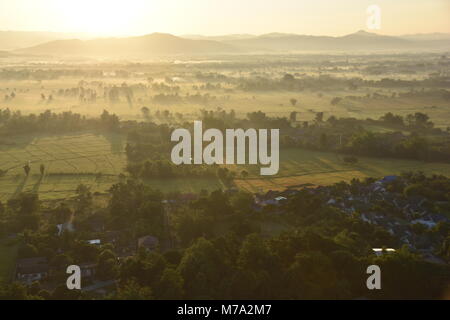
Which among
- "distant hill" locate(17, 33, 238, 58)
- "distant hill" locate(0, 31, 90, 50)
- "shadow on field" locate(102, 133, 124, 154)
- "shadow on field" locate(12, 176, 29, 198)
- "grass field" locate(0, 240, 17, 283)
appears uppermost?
"distant hill" locate(0, 31, 90, 50)

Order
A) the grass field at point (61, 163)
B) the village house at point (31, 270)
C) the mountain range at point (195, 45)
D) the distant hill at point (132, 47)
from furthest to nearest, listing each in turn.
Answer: the mountain range at point (195, 45) → the distant hill at point (132, 47) → the grass field at point (61, 163) → the village house at point (31, 270)

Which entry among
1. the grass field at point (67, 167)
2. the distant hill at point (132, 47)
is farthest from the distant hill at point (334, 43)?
the grass field at point (67, 167)

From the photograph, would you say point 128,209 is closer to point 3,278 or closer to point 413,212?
point 3,278

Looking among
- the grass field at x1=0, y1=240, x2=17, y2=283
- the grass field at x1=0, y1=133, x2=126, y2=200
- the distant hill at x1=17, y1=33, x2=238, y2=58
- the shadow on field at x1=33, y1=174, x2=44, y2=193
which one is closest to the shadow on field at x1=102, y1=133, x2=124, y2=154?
the grass field at x1=0, y1=133, x2=126, y2=200

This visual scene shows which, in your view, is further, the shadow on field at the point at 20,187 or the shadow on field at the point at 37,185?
the shadow on field at the point at 37,185

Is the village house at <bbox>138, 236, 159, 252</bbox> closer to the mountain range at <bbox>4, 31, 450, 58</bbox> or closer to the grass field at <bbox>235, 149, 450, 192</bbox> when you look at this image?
the grass field at <bbox>235, 149, 450, 192</bbox>

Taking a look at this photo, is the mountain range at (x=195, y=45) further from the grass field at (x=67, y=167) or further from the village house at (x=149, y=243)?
the village house at (x=149, y=243)

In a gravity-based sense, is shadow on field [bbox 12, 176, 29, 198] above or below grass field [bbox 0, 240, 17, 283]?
above

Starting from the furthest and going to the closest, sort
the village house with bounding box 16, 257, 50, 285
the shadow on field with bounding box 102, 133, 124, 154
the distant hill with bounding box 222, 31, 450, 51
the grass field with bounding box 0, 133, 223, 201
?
the distant hill with bounding box 222, 31, 450, 51 → the shadow on field with bounding box 102, 133, 124, 154 → the grass field with bounding box 0, 133, 223, 201 → the village house with bounding box 16, 257, 50, 285

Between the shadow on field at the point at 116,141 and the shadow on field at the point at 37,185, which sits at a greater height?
the shadow on field at the point at 116,141
